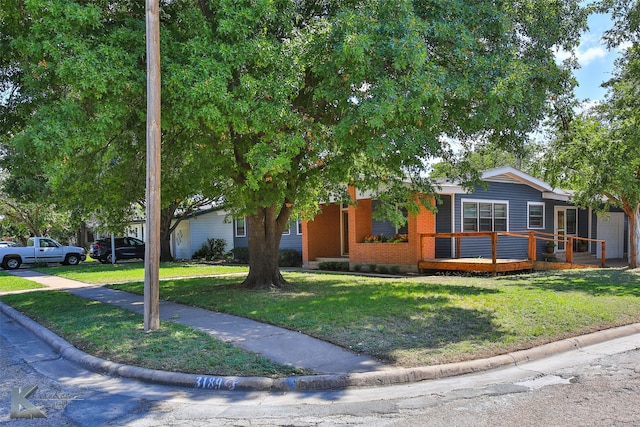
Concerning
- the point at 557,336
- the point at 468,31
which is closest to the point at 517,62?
the point at 468,31

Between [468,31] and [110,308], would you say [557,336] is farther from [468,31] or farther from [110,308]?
[110,308]

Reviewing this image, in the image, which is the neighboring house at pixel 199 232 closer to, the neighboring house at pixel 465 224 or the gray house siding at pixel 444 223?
the neighboring house at pixel 465 224

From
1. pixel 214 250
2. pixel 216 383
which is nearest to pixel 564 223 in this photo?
pixel 214 250

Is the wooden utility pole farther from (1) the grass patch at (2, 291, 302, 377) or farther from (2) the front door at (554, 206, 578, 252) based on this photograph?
(2) the front door at (554, 206, 578, 252)

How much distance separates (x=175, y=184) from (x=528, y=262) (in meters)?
12.7

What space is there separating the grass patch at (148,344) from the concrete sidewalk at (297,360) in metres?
0.19

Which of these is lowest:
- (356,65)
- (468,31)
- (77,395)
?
(77,395)

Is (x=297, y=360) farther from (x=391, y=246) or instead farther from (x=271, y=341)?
(x=391, y=246)

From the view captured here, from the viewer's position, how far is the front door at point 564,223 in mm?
23359

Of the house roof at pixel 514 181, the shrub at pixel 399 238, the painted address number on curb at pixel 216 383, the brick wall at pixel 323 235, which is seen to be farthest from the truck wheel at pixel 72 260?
the painted address number on curb at pixel 216 383

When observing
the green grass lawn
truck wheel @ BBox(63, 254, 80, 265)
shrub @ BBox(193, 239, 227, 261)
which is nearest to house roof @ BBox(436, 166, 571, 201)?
the green grass lawn

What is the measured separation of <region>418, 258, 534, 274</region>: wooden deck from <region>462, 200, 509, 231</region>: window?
213 centimetres

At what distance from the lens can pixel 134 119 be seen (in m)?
10.7

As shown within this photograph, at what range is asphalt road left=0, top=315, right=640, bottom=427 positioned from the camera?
4750 millimetres
